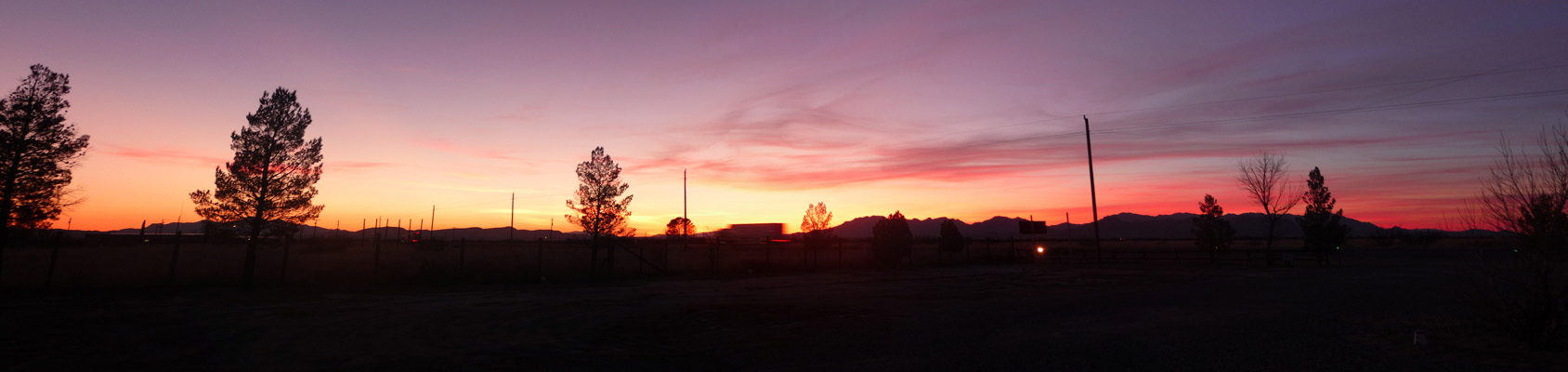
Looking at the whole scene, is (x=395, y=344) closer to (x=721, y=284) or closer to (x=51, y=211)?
(x=721, y=284)

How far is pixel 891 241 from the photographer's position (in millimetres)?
39250

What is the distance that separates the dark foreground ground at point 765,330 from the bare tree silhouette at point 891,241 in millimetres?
18410

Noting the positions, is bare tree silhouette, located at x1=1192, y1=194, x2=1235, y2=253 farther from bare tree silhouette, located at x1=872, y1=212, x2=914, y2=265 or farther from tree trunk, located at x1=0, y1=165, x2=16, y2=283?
tree trunk, located at x1=0, y1=165, x2=16, y2=283

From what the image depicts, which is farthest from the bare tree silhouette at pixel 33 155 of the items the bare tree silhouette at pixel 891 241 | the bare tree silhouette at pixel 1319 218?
the bare tree silhouette at pixel 1319 218

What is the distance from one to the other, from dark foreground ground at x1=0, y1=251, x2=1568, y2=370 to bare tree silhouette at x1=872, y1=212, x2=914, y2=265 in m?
18.4

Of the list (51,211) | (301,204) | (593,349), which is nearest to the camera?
(593,349)

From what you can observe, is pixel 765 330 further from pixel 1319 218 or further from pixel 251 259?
pixel 1319 218

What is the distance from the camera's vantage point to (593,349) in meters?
10.4

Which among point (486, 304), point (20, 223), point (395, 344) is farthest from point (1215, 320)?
point (20, 223)

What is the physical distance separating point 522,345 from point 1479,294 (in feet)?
48.3

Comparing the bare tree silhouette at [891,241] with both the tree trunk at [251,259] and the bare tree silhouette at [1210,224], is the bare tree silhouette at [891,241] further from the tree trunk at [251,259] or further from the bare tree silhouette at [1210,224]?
the bare tree silhouette at [1210,224]

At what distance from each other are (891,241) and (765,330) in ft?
90.6

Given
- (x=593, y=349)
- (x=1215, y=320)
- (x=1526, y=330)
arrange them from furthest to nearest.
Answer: (x=1215, y=320), (x=593, y=349), (x=1526, y=330)

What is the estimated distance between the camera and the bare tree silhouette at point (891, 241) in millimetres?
39062
